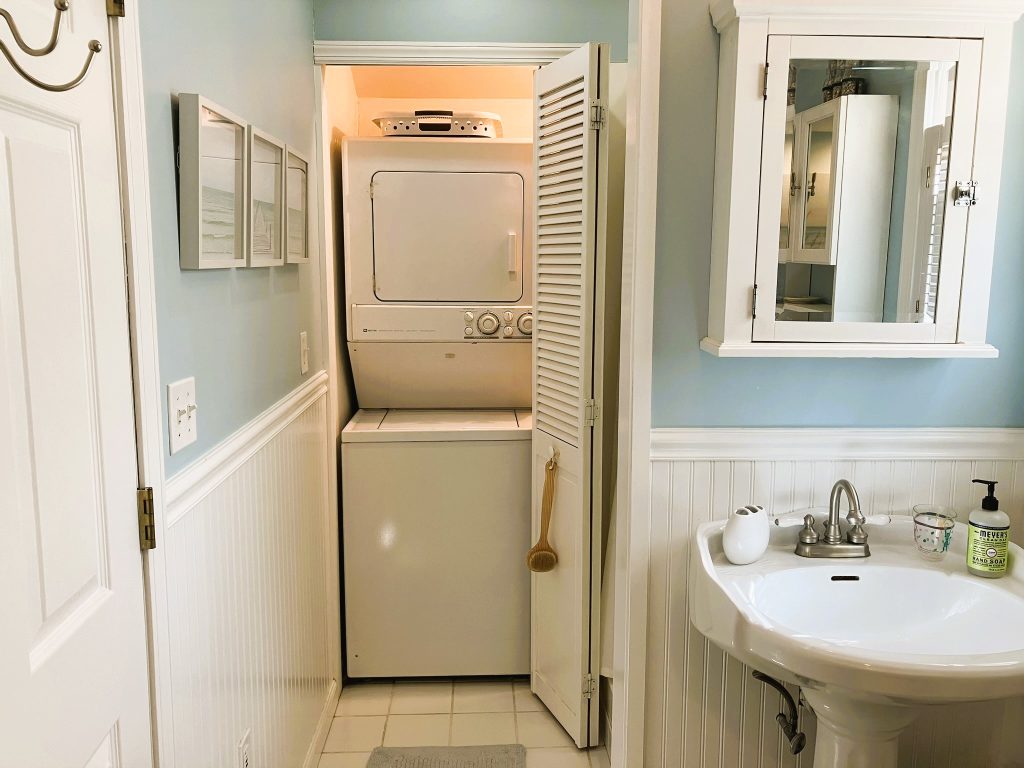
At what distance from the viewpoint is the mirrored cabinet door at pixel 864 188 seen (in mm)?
1624

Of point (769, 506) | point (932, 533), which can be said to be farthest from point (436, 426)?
point (932, 533)

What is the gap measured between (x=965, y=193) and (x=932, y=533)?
69cm

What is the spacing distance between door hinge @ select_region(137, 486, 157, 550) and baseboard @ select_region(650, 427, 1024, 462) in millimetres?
1040

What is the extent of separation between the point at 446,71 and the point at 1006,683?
2678mm

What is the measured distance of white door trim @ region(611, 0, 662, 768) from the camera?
5.69ft

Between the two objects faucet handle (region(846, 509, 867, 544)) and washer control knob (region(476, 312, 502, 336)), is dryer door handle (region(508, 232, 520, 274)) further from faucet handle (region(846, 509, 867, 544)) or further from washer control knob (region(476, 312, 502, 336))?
faucet handle (region(846, 509, 867, 544))

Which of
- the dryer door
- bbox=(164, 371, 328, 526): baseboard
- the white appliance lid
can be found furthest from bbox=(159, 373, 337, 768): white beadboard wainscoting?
the dryer door

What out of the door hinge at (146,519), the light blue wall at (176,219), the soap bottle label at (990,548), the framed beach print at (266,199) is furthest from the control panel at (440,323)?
the door hinge at (146,519)

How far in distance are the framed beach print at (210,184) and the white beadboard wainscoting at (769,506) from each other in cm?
98

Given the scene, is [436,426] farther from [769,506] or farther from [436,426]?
[769,506]

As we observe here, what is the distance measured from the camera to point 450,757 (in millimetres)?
2514

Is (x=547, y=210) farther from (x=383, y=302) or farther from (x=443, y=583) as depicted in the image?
(x=443, y=583)

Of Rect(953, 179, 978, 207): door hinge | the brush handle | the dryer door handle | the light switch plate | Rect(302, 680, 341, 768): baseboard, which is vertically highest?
Rect(953, 179, 978, 207): door hinge

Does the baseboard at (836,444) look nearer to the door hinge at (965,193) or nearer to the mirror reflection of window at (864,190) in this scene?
the mirror reflection of window at (864,190)
